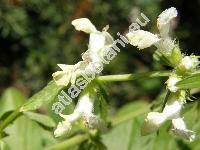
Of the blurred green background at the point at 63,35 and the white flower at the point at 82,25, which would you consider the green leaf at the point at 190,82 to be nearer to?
the white flower at the point at 82,25

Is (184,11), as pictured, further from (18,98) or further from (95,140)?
(95,140)

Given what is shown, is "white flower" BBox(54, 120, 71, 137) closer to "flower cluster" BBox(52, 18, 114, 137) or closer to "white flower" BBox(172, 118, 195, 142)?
"flower cluster" BBox(52, 18, 114, 137)

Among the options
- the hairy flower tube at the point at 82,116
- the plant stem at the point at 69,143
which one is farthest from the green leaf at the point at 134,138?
the hairy flower tube at the point at 82,116

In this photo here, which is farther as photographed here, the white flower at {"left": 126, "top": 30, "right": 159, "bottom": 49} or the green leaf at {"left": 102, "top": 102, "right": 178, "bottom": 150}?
the green leaf at {"left": 102, "top": 102, "right": 178, "bottom": 150}

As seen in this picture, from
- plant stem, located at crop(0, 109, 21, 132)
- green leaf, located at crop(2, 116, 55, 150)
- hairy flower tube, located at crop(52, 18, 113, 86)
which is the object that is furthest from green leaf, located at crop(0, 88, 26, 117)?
hairy flower tube, located at crop(52, 18, 113, 86)

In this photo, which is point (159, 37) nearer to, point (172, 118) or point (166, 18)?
point (166, 18)

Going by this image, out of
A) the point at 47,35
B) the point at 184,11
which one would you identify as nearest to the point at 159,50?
the point at 47,35
